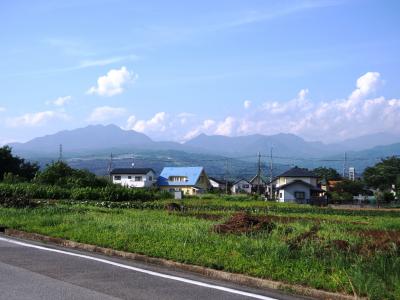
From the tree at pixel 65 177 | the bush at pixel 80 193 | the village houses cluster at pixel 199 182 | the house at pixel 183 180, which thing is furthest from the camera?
the house at pixel 183 180

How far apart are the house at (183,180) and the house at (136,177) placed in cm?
224

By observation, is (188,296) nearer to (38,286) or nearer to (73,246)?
(38,286)

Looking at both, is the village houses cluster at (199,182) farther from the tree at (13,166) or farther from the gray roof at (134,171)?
the tree at (13,166)

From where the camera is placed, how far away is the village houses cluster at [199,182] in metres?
77.3

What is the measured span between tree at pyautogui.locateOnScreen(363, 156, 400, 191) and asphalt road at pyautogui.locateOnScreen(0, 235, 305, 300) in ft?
264

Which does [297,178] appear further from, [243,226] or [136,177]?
[243,226]

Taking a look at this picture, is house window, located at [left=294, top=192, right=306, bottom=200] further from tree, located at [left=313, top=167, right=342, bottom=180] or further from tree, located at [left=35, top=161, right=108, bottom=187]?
tree, located at [left=35, top=161, right=108, bottom=187]

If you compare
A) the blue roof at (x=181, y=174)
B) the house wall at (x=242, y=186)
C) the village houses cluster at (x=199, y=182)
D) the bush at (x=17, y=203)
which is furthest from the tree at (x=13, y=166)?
the house wall at (x=242, y=186)

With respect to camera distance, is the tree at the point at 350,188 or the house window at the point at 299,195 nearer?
the house window at the point at 299,195

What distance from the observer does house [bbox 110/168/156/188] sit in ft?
306

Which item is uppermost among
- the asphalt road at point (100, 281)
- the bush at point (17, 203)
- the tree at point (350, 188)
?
the tree at point (350, 188)

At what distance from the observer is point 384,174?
84500mm

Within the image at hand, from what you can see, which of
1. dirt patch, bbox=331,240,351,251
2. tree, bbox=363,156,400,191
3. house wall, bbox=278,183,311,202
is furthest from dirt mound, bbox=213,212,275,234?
tree, bbox=363,156,400,191

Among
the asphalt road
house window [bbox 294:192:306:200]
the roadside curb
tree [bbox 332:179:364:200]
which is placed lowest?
the asphalt road
